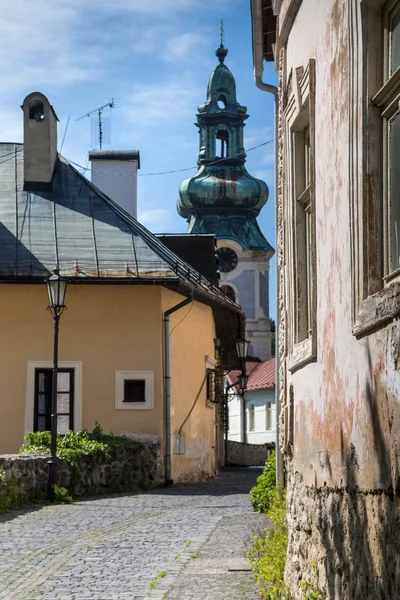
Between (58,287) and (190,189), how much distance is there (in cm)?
6882

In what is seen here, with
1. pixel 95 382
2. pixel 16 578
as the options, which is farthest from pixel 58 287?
pixel 16 578

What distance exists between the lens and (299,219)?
8391 millimetres

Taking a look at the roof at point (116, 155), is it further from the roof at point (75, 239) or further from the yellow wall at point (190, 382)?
the yellow wall at point (190, 382)

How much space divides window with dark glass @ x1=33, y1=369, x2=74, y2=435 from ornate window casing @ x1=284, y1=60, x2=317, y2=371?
1444 centimetres

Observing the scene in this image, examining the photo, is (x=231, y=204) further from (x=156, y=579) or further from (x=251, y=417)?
(x=156, y=579)

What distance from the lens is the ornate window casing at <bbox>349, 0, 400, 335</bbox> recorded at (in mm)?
5301

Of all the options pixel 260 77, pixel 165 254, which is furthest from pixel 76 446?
pixel 260 77

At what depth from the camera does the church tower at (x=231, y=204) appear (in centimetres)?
8188

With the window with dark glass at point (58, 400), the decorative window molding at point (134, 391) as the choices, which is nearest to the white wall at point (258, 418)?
the decorative window molding at point (134, 391)

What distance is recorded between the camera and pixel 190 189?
3410 inches

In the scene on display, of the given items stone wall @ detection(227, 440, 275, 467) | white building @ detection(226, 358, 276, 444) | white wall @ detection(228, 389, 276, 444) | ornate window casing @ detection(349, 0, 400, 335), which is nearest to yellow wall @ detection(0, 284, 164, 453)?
ornate window casing @ detection(349, 0, 400, 335)

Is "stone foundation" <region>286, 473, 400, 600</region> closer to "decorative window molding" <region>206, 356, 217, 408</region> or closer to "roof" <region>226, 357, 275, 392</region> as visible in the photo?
"decorative window molding" <region>206, 356, 217, 408</region>

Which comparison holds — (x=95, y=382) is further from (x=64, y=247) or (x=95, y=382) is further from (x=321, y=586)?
(x=321, y=586)

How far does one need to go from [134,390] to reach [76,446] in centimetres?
378
